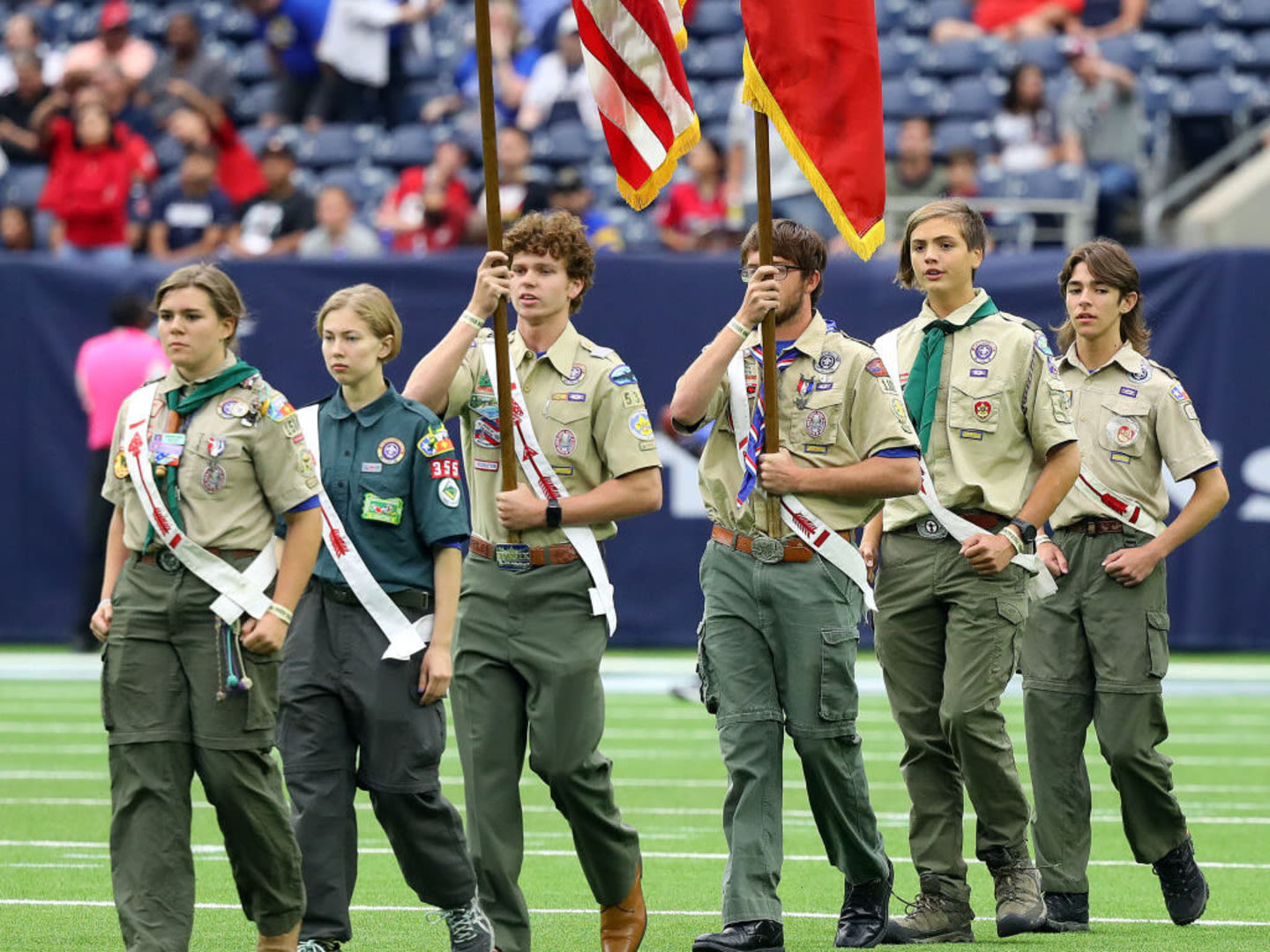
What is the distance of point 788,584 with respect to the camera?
6.74 meters

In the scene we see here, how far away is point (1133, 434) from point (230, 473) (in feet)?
10.8

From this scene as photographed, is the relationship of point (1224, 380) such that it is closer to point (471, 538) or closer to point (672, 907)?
point (672, 907)

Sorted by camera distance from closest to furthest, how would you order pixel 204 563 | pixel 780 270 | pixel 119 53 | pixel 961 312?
1. pixel 204 563
2. pixel 780 270
3. pixel 961 312
4. pixel 119 53

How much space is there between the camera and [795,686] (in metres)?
6.73

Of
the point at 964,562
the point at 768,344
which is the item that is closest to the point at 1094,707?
the point at 964,562

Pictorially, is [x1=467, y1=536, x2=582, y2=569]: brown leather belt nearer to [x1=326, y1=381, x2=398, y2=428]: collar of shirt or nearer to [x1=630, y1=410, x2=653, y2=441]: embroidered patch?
[x1=630, y1=410, x2=653, y2=441]: embroidered patch

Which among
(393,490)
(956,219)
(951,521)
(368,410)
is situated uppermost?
(956,219)

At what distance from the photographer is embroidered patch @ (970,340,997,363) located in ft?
24.0

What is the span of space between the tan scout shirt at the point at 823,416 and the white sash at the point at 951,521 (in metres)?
0.12

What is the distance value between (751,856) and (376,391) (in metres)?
1.74

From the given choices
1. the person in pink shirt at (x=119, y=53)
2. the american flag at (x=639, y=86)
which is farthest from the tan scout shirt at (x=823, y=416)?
the person in pink shirt at (x=119, y=53)

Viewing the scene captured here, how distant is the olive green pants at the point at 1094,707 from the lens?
7.50m

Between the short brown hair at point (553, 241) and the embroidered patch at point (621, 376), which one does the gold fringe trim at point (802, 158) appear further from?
the embroidered patch at point (621, 376)

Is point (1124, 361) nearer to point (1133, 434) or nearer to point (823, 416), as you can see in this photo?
point (1133, 434)
